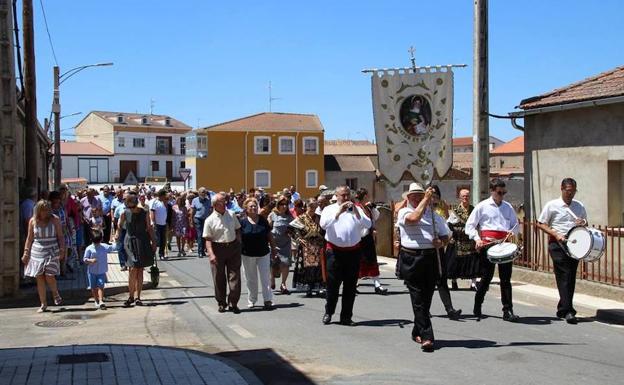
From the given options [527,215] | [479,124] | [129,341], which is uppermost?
[479,124]

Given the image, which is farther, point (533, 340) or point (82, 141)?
point (82, 141)

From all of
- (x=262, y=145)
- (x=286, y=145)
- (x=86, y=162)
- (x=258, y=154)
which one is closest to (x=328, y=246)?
(x=258, y=154)

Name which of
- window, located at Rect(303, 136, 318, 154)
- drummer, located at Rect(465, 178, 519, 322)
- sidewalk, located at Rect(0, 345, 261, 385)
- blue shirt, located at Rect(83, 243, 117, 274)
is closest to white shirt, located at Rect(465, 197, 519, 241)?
drummer, located at Rect(465, 178, 519, 322)

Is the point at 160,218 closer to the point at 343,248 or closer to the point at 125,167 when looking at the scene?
the point at 343,248

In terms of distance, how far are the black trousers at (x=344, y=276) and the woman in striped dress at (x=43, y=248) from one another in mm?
4352

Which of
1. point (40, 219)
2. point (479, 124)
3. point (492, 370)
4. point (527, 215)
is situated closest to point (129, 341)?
point (40, 219)

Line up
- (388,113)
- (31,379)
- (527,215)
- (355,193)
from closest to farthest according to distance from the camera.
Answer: (31,379)
(355,193)
(527,215)
(388,113)

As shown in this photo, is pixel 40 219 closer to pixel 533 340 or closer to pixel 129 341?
pixel 129 341

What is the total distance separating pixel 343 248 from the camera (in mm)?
9508

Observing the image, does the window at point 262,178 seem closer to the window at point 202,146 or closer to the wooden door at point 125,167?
the window at point 202,146

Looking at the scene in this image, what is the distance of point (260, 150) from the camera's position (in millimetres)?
70188

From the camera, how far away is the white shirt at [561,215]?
382 inches

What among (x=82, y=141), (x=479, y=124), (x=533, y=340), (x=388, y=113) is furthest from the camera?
(x=82, y=141)

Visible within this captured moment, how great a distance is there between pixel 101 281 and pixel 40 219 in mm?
1348
